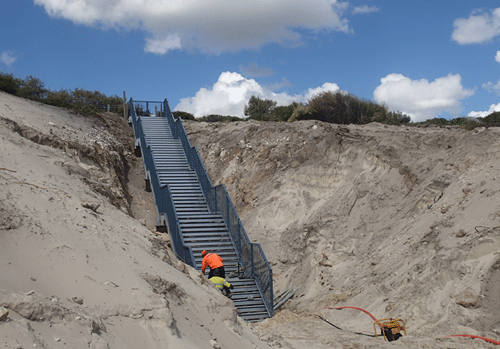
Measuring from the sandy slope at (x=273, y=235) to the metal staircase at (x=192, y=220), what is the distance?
98 centimetres

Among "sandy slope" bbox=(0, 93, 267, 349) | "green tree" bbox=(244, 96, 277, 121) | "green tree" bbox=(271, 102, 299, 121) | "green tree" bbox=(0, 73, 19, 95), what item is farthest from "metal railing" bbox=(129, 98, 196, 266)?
"green tree" bbox=(244, 96, 277, 121)

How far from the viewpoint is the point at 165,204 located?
49.1 ft

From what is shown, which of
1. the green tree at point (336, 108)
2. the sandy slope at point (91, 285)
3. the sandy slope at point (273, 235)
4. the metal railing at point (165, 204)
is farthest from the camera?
the green tree at point (336, 108)

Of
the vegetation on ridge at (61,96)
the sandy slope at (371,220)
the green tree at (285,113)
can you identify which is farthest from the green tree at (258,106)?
the sandy slope at (371,220)

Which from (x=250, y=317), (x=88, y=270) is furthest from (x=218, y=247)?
(x=88, y=270)

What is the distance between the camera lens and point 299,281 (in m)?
13.0

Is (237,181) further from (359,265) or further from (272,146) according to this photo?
(359,265)

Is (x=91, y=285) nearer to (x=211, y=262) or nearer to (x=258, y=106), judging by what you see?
(x=211, y=262)

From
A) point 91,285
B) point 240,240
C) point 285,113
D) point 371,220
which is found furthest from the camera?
point 285,113

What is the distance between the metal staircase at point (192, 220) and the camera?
1184 centimetres

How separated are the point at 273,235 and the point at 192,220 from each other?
3.04m

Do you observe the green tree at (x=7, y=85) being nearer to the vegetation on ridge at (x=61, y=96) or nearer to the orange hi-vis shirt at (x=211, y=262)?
the vegetation on ridge at (x=61, y=96)

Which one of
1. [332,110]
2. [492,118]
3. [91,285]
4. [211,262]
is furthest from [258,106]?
[91,285]

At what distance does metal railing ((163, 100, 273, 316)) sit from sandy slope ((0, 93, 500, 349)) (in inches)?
35.1
